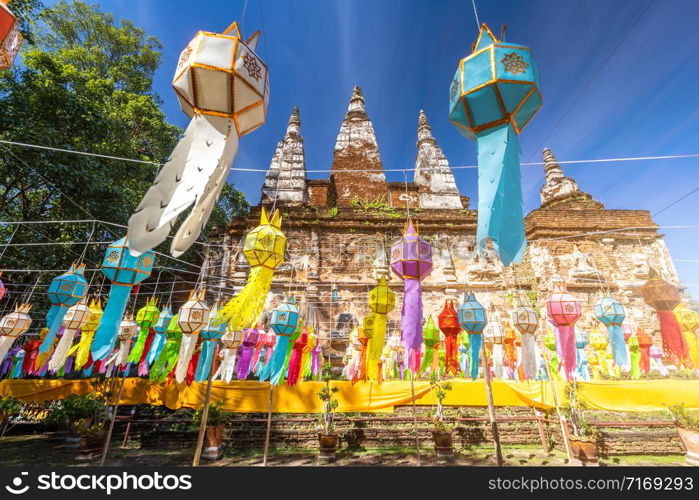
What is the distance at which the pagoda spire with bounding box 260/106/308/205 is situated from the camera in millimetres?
12977

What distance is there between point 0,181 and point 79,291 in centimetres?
583

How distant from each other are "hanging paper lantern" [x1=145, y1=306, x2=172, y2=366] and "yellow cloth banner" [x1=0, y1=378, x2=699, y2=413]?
0.94 meters

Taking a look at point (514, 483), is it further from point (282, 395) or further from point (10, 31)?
point (282, 395)

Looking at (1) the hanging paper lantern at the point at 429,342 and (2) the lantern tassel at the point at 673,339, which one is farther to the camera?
(1) the hanging paper lantern at the point at 429,342

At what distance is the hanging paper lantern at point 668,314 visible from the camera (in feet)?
17.0

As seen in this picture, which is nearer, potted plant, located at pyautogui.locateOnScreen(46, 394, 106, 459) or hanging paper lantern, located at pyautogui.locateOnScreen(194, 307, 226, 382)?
hanging paper lantern, located at pyautogui.locateOnScreen(194, 307, 226, 382)

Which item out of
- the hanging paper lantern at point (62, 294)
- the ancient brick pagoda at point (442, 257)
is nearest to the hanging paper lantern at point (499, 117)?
the hanging paper lantern at point (62, 294)

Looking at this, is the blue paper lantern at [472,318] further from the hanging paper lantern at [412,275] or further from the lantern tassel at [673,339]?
the lantern tassel at [673,339]

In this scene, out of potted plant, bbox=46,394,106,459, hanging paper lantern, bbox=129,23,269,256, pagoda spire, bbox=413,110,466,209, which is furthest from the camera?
pagoda spire, bbox=413,110,466,209

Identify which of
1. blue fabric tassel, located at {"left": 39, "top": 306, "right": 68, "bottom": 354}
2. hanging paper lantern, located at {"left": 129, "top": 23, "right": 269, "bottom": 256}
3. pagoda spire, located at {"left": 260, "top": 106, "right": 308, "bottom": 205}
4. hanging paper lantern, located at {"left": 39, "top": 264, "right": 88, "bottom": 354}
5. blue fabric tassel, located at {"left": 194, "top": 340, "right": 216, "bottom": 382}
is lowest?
blue fabric tassel, located at {"left": 194, "top": 340, "right": 216, "bottom": 382}

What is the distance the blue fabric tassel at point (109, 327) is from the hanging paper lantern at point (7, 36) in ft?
6.76

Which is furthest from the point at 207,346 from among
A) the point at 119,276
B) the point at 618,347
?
the point at 618,347

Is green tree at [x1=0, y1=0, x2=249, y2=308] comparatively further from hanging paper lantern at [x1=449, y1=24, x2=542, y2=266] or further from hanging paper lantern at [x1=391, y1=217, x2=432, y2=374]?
hanging paper lantern at [x1=449, y1=24, x2=542, y2=266]

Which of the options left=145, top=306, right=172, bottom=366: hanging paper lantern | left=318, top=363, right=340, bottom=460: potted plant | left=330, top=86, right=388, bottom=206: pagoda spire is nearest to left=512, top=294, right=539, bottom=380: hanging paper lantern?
left=318, top=363, right=340, bottom=460: potted plant
